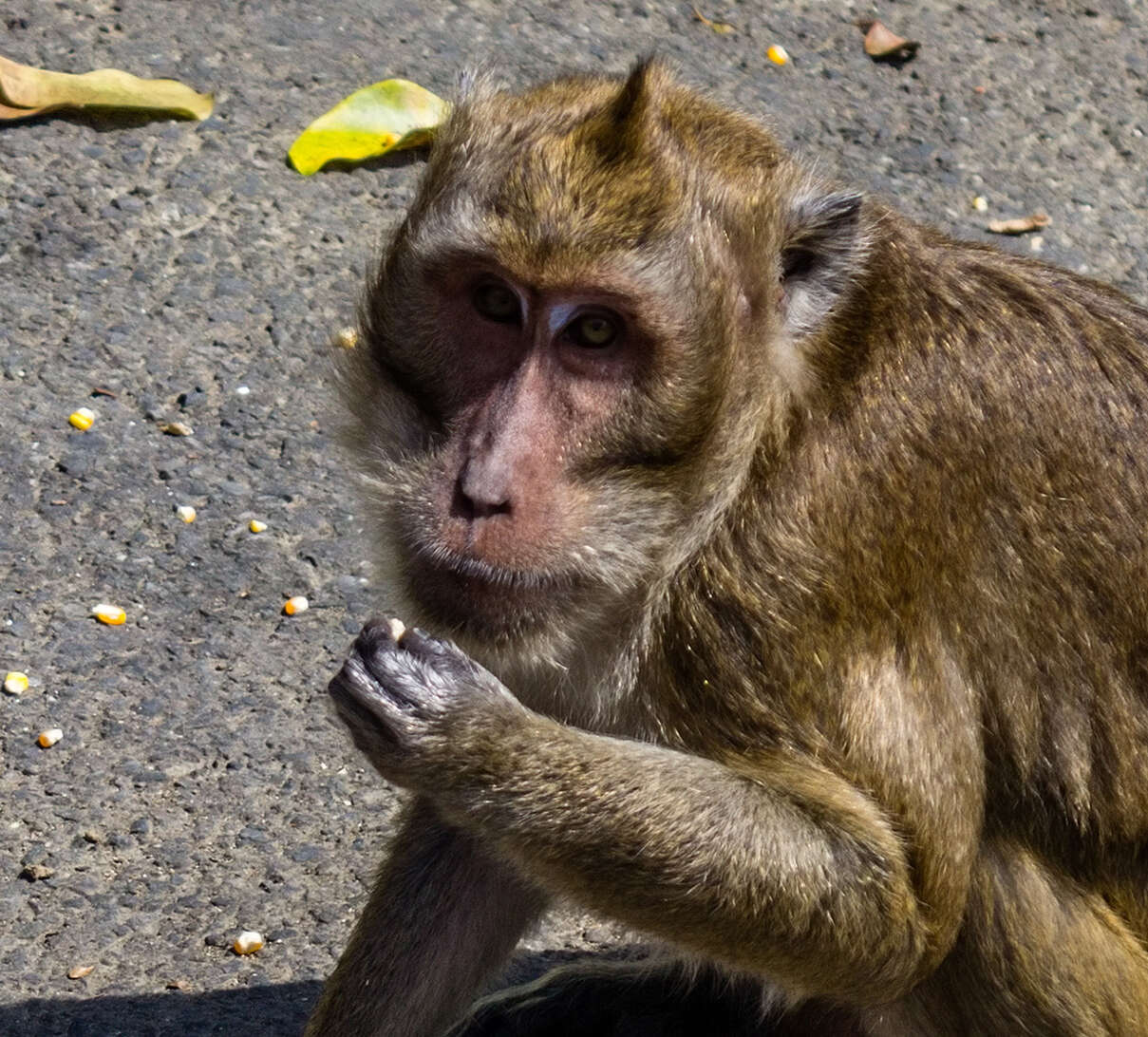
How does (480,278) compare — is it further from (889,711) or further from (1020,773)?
(1020,773)

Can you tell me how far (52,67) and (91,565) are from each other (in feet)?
6.59

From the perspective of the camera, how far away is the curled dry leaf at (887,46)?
6.77 m

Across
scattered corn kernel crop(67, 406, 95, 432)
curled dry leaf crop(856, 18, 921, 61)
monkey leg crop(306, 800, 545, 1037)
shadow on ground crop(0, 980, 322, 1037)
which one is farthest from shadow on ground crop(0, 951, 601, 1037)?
curled dry leaf crop(856, 18, 921, 61)

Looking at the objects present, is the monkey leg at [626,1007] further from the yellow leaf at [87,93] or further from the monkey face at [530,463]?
the yellow leaf at [87,93]

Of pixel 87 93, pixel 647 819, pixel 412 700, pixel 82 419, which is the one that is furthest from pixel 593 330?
pixel 87 93

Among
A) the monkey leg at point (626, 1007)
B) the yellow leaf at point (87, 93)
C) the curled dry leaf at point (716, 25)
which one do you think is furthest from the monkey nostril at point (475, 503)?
the curled dry leaf at point (716, 25)

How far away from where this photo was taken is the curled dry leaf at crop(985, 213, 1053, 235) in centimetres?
615

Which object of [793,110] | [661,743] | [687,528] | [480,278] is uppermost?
[480,278]

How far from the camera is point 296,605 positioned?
15.1 ft

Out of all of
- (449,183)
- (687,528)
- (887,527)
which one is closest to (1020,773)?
(887,527)

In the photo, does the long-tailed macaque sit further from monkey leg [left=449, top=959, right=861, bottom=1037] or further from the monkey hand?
monkey leg [left=449, top=959, right=861, bottom=1037]

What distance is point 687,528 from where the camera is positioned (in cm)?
299

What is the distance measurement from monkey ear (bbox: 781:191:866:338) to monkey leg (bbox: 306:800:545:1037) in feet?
3.79

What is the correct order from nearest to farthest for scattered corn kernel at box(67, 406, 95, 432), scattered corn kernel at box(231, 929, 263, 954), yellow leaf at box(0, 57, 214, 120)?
scattered corn kernel at box(231, 929, 263, 954) → scattered corn kernel at box(67, 406, 95, 432) → yellow leaf at box(0, 57, 214, 120)
